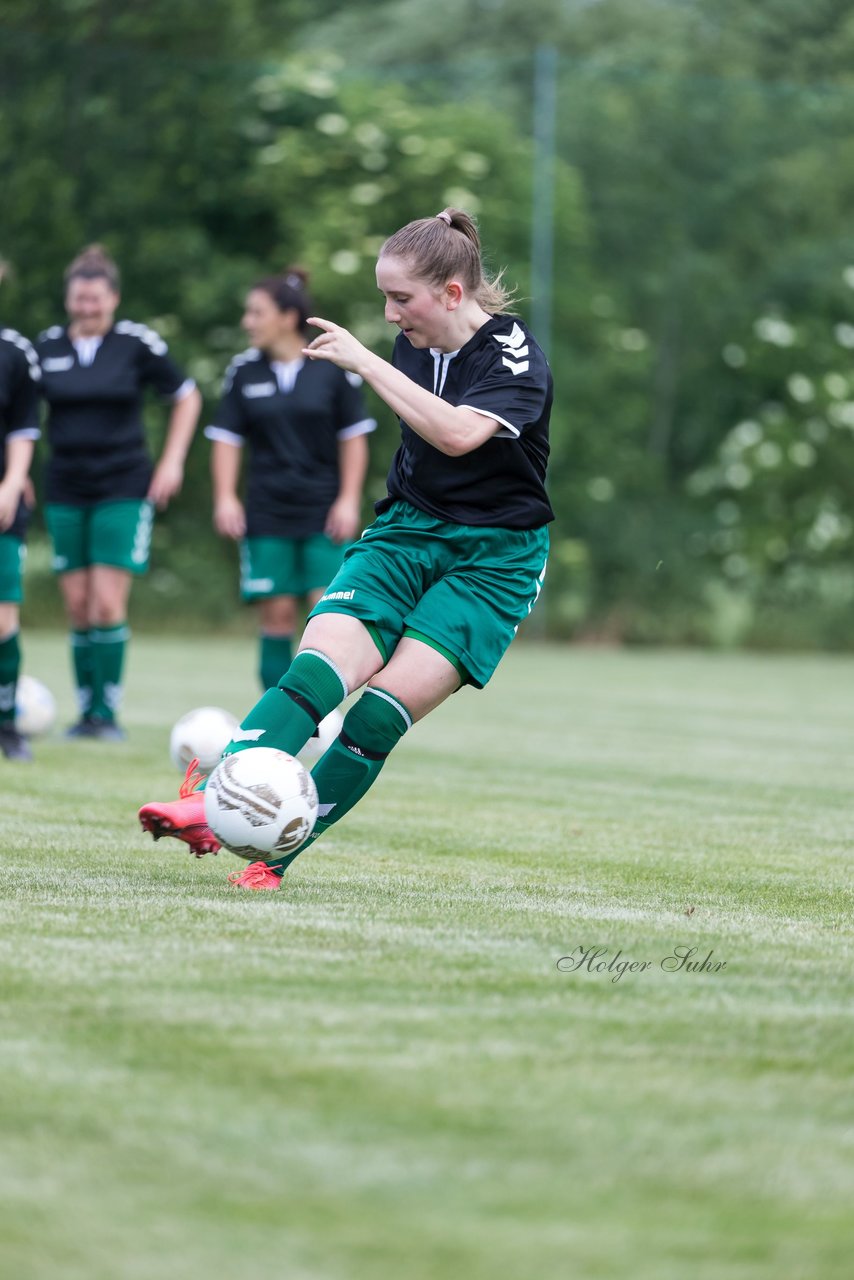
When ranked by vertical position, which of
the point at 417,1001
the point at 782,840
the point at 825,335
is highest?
the point at 825,335

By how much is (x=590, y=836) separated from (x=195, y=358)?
47.5 feet

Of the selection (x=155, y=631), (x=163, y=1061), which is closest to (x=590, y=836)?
(x=163, y=1061)

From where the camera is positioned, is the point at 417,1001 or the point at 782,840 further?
the point at 782,840

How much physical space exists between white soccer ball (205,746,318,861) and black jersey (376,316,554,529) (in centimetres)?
75

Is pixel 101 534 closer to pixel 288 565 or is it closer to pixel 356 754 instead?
pixel 288 565

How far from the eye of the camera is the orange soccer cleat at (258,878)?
14.8 ft

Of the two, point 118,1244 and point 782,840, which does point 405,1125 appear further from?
point 782,840

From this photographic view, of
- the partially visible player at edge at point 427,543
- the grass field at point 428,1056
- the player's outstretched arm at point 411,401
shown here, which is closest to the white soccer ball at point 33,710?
the grass field at point 428,1056

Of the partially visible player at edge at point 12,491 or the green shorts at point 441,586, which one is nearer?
the green shorts at point 441,586

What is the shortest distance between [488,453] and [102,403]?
14.2 feet

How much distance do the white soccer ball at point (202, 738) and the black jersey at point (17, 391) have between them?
1287 millimetres

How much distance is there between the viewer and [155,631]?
19.7 metres

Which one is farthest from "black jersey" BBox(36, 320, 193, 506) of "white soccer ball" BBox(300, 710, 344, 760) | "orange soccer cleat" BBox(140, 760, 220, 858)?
"orange soccer cleat" BBox(140, 760, 220, 858)

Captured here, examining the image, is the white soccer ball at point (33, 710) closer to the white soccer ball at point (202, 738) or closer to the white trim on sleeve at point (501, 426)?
the white soccer ball at point (202, 738)
